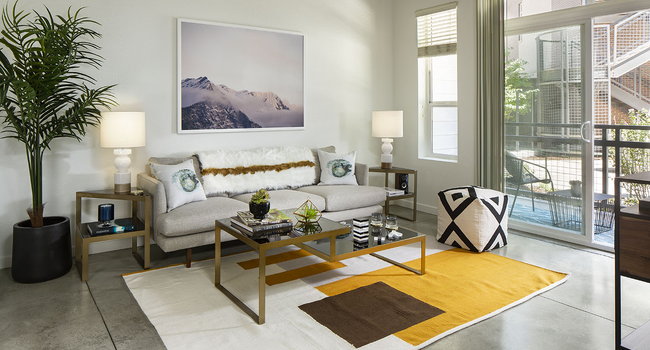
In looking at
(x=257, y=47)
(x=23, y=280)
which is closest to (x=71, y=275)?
(x=23, y=280)

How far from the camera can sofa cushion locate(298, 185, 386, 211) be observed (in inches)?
178

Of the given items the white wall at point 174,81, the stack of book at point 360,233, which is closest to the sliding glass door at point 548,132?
the white wall at point 174,81

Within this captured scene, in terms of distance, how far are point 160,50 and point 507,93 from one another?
347cm

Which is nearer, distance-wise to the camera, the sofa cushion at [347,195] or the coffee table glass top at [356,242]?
the coffee table glass top at [356,242]

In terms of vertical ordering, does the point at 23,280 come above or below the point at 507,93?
below

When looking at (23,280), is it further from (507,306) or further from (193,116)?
(507,306)

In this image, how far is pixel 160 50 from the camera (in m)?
4.39

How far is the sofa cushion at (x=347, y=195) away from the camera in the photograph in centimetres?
453

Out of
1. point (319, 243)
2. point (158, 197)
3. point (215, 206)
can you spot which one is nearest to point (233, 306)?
point (319, 243)

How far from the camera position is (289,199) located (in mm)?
4297

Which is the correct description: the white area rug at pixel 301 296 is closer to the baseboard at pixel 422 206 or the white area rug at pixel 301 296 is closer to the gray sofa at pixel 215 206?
the gray sofa at pixel 215 206

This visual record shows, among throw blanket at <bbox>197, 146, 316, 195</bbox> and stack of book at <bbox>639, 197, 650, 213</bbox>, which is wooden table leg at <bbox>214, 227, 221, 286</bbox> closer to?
throw blanket at <bbox>197, 146, 316, 195</bbox>

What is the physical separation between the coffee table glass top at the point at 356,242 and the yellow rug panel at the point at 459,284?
0.28m

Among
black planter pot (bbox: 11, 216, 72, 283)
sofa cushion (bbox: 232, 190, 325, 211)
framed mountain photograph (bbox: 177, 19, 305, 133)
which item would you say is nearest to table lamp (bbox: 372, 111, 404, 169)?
framed mountain photograph (bbox: 177, 19, 305, 133)
